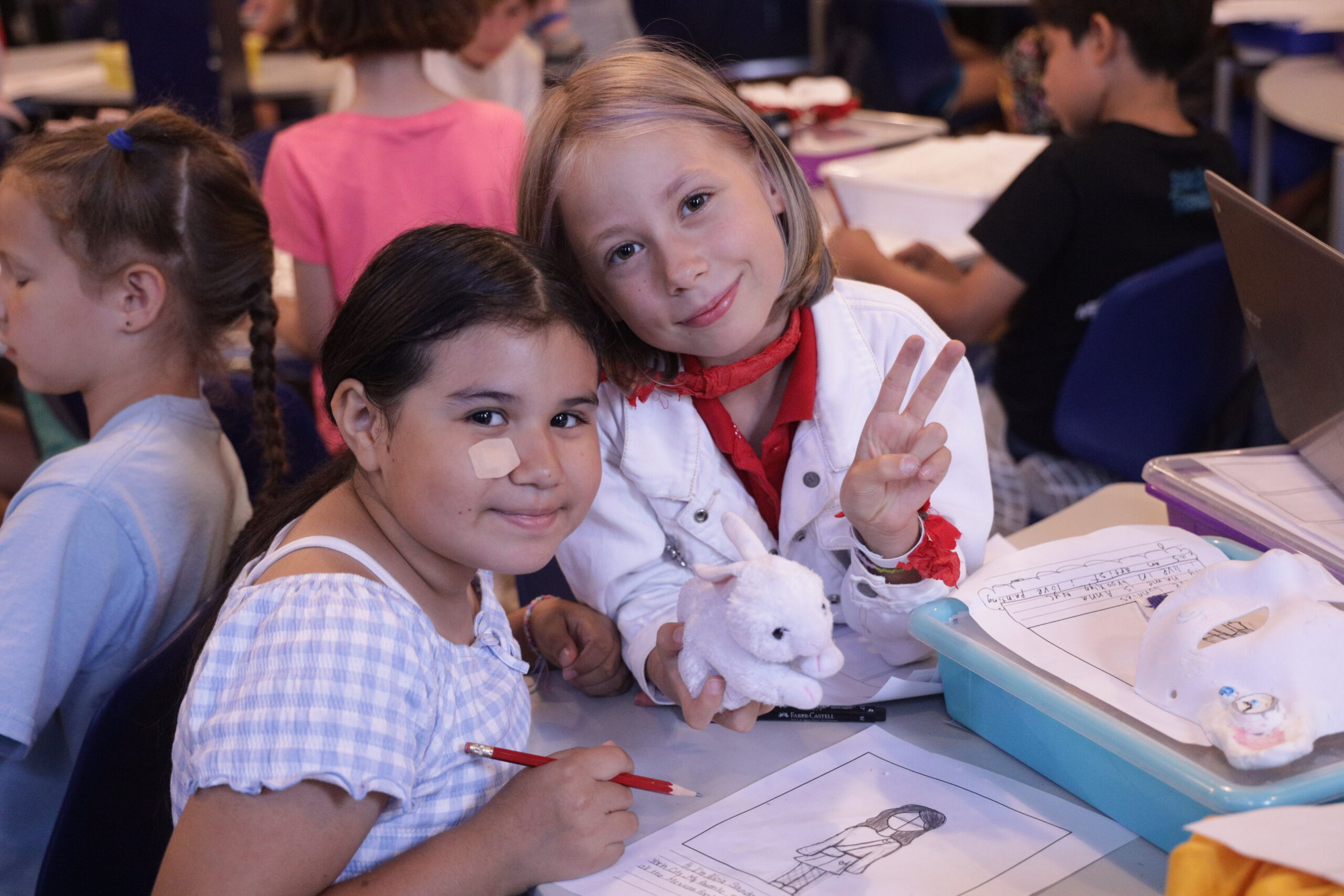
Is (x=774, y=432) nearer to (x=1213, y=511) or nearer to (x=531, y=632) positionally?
(x=531, y=632)

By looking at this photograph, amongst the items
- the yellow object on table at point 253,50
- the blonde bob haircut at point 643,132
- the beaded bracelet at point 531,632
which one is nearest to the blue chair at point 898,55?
the yellow object on table at point 253,50

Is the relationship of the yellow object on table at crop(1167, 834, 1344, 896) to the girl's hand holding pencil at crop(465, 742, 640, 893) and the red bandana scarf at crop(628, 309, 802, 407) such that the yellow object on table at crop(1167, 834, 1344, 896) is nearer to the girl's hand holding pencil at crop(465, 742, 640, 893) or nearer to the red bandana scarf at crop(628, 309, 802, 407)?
the girl's hand holding pencil at crop(465, 742, 640, 893)

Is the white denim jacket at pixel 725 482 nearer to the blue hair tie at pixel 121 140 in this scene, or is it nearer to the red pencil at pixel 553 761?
the red pencil at pixel 553 761

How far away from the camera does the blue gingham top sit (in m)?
0.77

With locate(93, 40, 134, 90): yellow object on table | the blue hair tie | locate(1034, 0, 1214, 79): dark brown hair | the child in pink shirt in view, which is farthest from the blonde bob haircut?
locate(93, 40, 134, 90): yellow object on table

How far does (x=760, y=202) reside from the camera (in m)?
1.14

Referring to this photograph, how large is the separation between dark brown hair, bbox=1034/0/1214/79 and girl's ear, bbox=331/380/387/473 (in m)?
1.66


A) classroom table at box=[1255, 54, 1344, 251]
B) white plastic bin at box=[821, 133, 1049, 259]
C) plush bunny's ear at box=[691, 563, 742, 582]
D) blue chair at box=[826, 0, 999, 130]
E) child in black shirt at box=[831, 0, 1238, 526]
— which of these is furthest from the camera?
blue chair at box=[826, 0, 999, 130]

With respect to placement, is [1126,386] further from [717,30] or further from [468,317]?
[717,30]

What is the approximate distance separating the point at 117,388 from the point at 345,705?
0.77 meters

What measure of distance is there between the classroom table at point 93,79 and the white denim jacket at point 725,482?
2.66 metres

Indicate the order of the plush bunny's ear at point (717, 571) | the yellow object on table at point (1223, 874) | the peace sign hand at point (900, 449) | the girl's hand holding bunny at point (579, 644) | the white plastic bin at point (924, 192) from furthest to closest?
the white plastic bin at point (924, 192)
the girl's hand holding bunny at point (579, 644)
the peace sign hand at point (900, 449)
the plush bunny's ear at point (717, 571)
the yellow object on table at point (1223, 874)

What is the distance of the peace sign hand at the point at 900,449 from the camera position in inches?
35.8

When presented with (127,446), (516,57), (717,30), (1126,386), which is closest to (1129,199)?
(1126,386)
